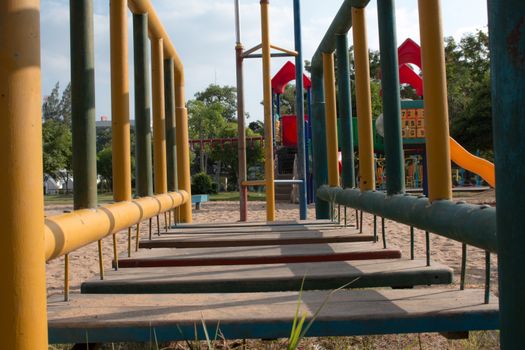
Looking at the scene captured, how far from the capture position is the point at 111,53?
195 cm

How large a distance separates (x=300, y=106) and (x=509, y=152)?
422cm

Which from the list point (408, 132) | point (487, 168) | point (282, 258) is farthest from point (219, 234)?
point (408, 132)

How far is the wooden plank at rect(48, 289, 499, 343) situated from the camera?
1.26 meters

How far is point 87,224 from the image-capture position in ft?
4.61

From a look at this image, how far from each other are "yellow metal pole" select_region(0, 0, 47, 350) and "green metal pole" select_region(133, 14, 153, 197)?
1703 mm

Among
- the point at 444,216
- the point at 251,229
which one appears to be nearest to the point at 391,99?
the point at 444,216

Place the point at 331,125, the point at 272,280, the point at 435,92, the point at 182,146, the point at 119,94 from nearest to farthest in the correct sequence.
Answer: the point at 435,92 < the point at 272,280 < the point at 119,94 < the point at 331,125 < the point at 182,146

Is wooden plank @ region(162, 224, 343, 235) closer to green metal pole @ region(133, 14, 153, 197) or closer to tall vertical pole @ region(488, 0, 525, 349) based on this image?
green metal pole @ region(133, 14, 153, 197)

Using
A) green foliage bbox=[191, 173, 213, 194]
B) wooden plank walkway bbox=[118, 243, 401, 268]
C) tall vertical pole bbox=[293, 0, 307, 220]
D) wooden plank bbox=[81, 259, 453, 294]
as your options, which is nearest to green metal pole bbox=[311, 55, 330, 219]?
tall vertical pole bbox=[293, 0, 307, 220]

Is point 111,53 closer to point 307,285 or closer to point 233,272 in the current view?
point 233,272

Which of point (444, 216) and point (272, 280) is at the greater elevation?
point (444, 216)

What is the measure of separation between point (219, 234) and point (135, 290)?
117 centimetres

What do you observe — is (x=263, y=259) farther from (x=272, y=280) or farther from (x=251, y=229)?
(x=251, y=229)

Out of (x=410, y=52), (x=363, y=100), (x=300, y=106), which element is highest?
(x=410, y=52)
